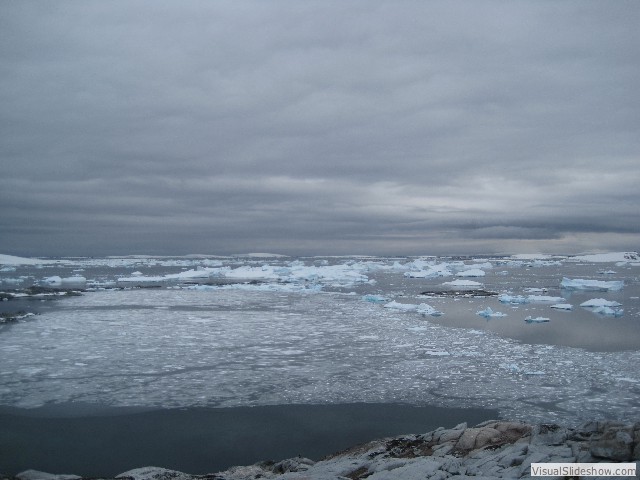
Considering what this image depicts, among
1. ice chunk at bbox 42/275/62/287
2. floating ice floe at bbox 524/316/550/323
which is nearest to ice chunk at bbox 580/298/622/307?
floating ice floe at bbox 524/316/550/323

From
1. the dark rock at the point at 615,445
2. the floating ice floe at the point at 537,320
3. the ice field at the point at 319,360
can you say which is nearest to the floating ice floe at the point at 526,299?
the ice field at the point at 319,360

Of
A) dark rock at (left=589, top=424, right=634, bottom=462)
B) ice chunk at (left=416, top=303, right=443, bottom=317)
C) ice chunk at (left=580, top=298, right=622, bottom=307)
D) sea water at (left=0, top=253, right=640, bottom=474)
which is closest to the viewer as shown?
dark rock at (left=589, top=424, right=634, bottom=462)

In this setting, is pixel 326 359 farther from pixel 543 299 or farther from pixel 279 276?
pixel 279 276

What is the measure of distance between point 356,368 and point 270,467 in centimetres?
473

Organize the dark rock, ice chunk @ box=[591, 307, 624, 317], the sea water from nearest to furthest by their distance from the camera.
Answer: the dark rock
the sea water
ice chunk @ box=[591, 307, 624, 317]

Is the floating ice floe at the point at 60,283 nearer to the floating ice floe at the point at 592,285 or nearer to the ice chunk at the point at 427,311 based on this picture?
the ice chunk at the point at 427,311

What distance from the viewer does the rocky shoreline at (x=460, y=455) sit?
Result: 4004 millimetres

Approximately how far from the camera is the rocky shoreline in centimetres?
400

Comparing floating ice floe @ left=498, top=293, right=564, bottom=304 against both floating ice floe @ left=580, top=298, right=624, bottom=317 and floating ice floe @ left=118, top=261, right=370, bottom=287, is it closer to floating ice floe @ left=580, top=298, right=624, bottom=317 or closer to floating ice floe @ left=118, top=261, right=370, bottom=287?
floating ice floe @ left=580, top=298, right=624, bottom=317

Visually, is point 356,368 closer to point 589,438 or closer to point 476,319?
point 589,438

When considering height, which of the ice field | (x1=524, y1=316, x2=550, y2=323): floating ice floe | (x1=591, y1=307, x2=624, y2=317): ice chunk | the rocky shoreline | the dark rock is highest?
the dark rock

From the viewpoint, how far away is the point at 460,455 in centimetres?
538

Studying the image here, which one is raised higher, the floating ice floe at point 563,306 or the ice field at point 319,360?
the ice field at point 319,360

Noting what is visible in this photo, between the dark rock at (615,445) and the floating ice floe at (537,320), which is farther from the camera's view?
the floating ice floe at (537,320)
